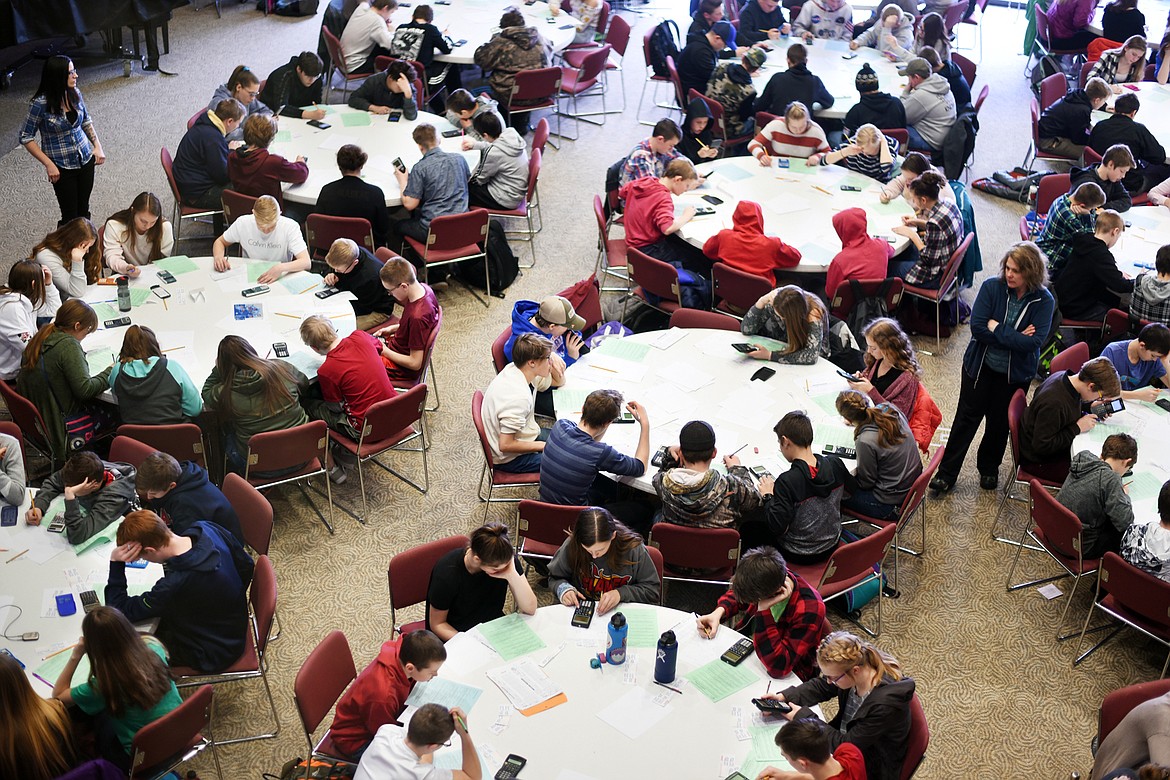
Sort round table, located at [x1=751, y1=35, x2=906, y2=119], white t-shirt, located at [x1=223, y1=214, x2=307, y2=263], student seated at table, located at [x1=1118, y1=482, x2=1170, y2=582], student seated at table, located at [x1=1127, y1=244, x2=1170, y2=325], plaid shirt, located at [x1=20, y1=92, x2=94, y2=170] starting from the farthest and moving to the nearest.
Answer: round table, located at [x1=751, y1=35, x2=906, y2=119]
plaid shirt, located at [x1=20, y1=92, x2=94, y2=170]
white t-shirt, located at [x1=223, y1=214, x2=307, y2=263]
student seated at table, located at [x1=1127, y1=244, x2=1170, y2=325]
student seated at table, located at [x1=1118, y1=482, x2=1170, y2=582]

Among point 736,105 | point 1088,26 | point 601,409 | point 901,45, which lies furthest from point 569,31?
point 601,409

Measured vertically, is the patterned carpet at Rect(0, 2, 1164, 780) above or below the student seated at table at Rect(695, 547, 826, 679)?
below

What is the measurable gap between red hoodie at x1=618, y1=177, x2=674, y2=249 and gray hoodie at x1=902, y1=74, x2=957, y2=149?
3421mm

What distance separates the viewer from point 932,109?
10461mm

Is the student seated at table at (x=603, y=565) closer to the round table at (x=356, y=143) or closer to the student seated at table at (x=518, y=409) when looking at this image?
the student seated at table at (x=518, y=409)

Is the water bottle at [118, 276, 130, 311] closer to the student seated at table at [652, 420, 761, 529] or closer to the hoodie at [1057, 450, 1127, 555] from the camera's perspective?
the student seated at table at [652, 420, 761, 529]

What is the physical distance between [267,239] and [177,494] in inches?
113

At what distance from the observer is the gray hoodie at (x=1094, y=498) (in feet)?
18.9

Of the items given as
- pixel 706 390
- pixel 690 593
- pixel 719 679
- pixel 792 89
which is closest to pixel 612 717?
pixel 719 679

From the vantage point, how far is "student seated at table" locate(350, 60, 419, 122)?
33.0ft

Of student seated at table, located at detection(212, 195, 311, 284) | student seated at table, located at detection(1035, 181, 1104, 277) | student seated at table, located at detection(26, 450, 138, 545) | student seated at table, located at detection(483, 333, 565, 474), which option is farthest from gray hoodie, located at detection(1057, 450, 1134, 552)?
student seated at table, located at detection(212, 195, 311, 284)

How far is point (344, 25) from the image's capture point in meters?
12.1

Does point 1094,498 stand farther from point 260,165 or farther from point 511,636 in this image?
point 260,165

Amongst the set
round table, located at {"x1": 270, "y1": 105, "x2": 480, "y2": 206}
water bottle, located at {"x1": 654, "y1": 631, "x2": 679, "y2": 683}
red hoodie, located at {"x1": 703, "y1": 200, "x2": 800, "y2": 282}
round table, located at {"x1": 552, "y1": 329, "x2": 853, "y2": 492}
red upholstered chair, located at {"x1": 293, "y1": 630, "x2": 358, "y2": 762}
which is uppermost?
round table, located at {"x1": 270, "y1": 105, "x2": 480, "y2": 206}
